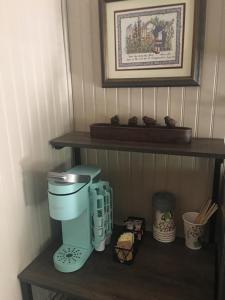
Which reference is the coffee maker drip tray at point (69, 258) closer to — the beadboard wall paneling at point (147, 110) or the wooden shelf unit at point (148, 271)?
the wooden shelf unit at point (148, 271)

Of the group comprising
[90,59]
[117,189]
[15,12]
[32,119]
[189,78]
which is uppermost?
[15,12]

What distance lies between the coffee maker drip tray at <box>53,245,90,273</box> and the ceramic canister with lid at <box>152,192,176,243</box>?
350 mm

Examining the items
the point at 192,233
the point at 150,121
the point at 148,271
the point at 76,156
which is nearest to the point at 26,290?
the point at 148,271

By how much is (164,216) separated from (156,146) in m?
0.38

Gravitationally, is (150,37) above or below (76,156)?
above

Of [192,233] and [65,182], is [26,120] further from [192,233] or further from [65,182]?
[192,233]

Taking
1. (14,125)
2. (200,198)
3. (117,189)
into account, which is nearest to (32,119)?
(14,125)

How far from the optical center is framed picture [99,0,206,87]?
1087 millimetres

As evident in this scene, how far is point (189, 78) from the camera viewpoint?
44.5 inches

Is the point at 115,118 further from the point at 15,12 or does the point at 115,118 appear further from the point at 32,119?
the point at 15,12

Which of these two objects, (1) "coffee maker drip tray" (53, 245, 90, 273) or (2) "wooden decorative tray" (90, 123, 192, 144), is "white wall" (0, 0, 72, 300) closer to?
(1) "coffee maker drip tray" (53, 245, 90, 273)

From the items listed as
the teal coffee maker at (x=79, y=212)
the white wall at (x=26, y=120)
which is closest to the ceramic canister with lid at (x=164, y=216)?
the teal coffee maker at (x=79, y=212)

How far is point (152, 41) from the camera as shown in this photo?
116 cm

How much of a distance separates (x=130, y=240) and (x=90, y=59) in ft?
2.79
